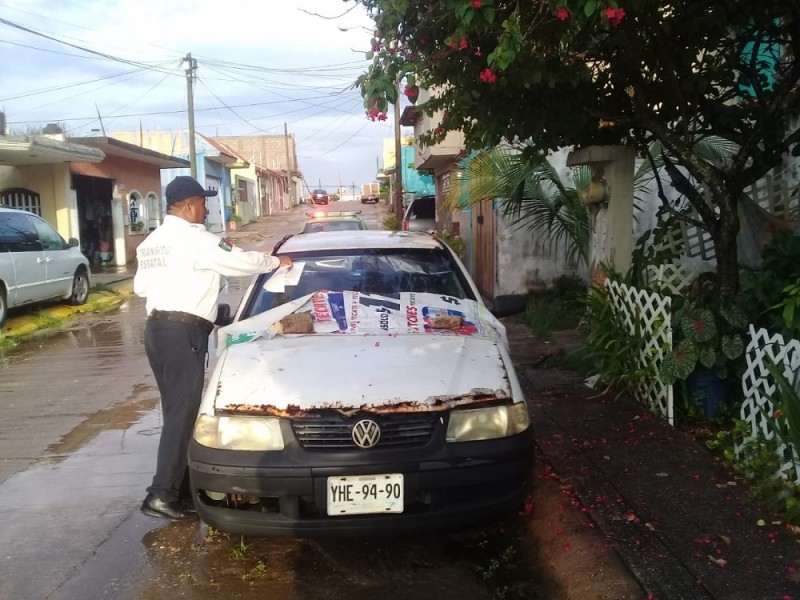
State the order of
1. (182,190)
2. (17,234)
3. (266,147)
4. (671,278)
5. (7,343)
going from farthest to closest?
(266,147)
(17,234)
(7,343)
(671,278)
(182,190)

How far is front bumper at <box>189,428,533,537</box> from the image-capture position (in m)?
3.07

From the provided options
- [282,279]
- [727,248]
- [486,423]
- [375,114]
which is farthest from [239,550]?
[727,248]

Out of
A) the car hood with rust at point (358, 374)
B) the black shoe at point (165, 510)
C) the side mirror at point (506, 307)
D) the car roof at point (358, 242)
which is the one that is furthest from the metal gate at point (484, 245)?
the black shoe at point (165, 510)

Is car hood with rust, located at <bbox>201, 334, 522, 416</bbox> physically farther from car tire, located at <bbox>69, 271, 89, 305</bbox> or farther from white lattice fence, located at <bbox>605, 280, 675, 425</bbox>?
car tire, located at <bbox>69, 271, 89, 305</bbox>

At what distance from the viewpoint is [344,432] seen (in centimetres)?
313

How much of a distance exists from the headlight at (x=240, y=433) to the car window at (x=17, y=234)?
29.5ft

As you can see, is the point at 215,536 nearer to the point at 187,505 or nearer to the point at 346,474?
the point at 187,505

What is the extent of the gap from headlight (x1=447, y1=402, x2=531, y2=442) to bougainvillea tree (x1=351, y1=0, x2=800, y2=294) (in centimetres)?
167

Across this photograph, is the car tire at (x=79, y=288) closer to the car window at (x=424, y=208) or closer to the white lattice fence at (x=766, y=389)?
the car window at (x=424, y=208)

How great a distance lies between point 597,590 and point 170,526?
2.33 m

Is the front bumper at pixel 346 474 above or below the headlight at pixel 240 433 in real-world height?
below

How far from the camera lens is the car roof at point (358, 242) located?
486 cm

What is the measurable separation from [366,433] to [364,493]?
254 millimetres

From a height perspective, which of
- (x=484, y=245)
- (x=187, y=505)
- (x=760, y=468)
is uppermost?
(x=484, y=245)
